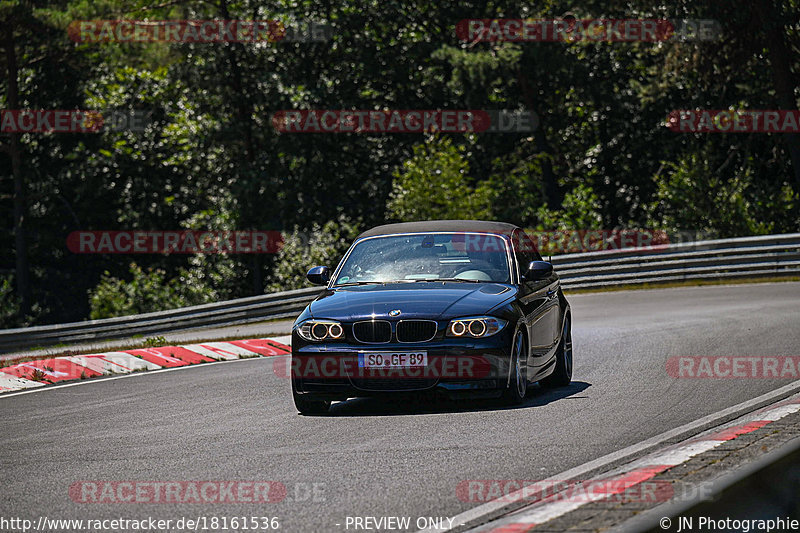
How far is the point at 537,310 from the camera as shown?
10.5 m

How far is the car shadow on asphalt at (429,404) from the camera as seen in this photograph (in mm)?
9602

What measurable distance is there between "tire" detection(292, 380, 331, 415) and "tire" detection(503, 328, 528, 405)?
148 centimetres

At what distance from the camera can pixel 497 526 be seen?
533 cm

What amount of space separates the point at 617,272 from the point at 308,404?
56.6 ft

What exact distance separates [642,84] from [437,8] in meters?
7.39
